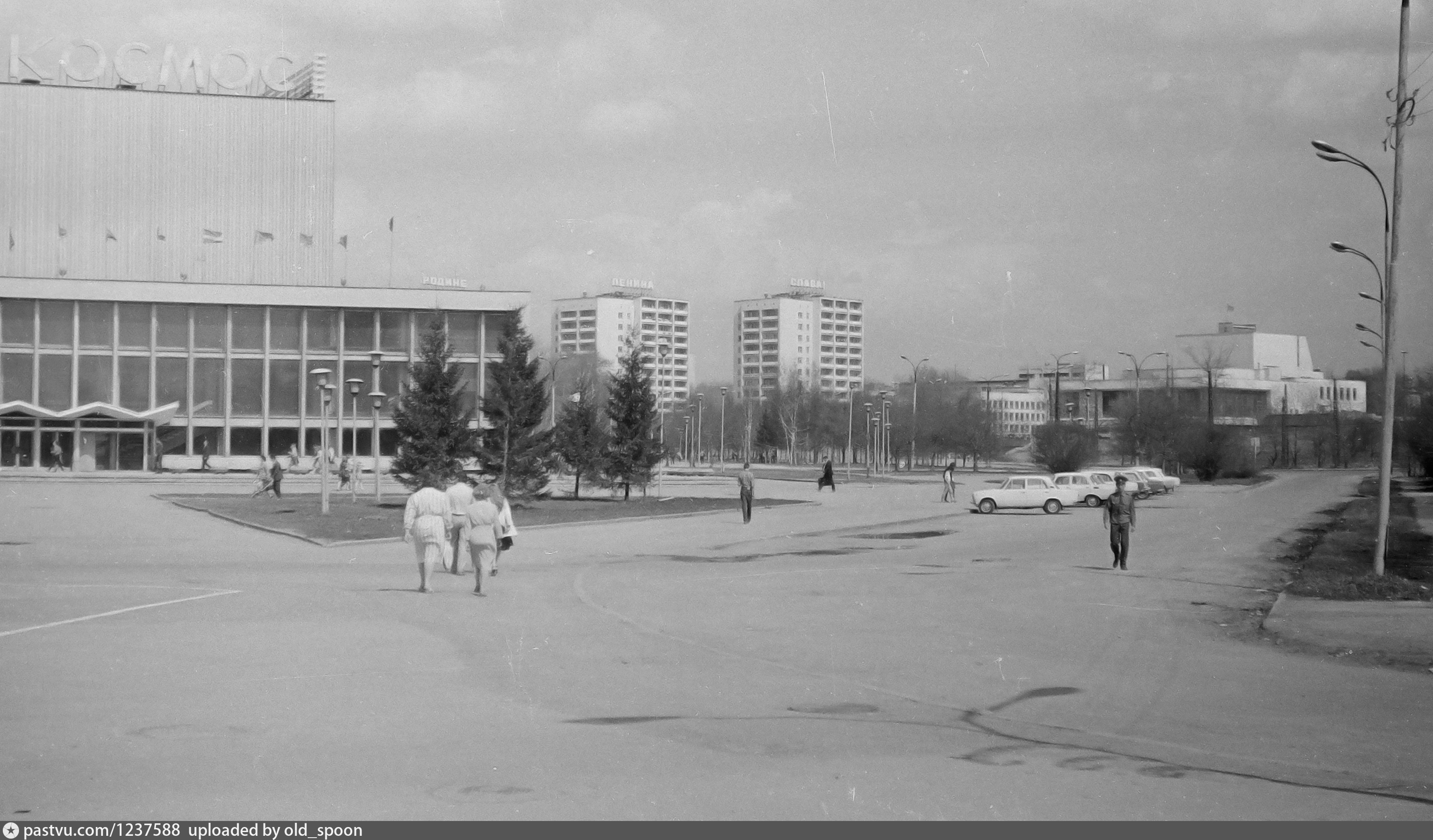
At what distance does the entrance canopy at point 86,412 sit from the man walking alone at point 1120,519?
6533 cm

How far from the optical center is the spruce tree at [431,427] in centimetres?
4150

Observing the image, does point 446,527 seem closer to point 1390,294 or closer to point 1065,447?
point 1390,294

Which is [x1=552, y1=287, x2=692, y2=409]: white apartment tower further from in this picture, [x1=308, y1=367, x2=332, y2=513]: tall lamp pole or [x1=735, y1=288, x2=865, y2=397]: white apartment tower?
[x1=308, y1=367, x2=332, y2=513]: tall lamp pole

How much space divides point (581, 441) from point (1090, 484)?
776 inches

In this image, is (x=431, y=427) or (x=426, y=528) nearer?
(x=426, y=528)

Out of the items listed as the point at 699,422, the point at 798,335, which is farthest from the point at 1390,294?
the point at 798,335

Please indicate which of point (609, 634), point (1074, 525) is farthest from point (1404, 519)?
point (609, 634)

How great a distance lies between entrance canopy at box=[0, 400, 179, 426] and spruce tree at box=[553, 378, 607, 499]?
121 feet

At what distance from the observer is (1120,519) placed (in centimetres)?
2253

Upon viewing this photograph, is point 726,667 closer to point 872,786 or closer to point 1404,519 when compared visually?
point 872,786

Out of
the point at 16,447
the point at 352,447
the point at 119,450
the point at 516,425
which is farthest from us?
the point at 352,447

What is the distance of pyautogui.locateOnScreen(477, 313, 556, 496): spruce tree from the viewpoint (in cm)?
4303

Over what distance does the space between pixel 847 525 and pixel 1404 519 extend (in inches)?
679

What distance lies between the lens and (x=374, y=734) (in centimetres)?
855
